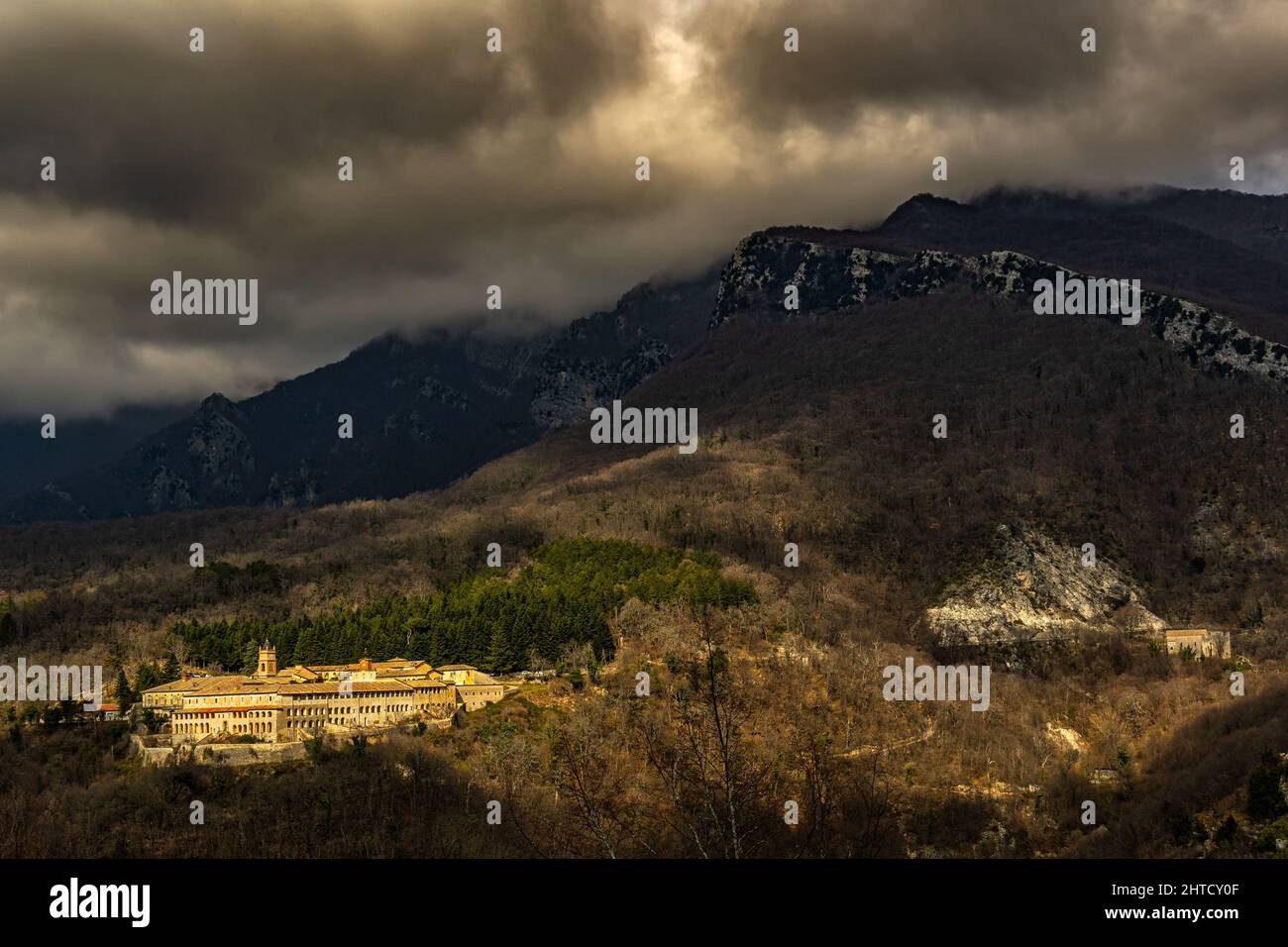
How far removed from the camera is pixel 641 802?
115812 millimetres

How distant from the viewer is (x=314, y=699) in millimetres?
148875

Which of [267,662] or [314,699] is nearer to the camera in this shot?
[314,699]

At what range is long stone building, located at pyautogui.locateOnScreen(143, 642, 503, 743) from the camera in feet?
468

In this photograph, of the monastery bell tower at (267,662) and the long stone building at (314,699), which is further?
the monastery bell tower at (267,662)

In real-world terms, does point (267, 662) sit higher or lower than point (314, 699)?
higher

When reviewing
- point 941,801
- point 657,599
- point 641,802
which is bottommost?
point 941,801

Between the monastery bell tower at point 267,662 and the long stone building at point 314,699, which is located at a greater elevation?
the monastery bell tower at point 267,662

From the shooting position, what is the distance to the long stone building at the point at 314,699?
468ft
